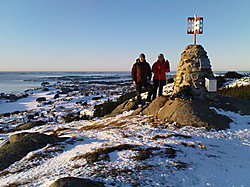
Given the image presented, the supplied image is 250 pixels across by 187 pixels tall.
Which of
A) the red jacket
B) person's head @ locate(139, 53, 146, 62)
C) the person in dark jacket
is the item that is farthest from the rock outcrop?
person's head @ locate(139, 53, 146, 62)

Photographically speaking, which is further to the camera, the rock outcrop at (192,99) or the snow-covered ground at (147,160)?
the rock outcrop at (192,99)

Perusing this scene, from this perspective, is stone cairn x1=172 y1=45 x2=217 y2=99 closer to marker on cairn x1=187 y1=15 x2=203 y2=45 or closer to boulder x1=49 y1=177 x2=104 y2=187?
marker on cairn x1=187 y1=15 x2=203 y2=45

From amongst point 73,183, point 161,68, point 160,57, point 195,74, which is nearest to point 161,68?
point 161,68

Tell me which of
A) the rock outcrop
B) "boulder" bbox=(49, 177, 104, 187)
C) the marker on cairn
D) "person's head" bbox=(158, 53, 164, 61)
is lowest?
"boulder" bbox=(49, 177, 104, 187)

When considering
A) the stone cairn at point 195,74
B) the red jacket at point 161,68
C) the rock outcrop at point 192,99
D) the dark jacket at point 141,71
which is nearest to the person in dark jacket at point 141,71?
the dark jacket at point 141,71

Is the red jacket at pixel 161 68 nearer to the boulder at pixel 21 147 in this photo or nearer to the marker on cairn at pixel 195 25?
the marker on cairn at pixel 195 25

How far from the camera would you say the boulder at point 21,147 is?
4.07 metres

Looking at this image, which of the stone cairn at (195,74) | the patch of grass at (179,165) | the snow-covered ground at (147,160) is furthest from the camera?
the stone cairn at (195,74)

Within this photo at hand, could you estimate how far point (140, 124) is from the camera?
255 inches

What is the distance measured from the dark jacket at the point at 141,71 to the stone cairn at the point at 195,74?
1.56 metres

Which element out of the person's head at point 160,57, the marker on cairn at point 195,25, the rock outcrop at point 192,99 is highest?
the marker on cairn at point 195,25

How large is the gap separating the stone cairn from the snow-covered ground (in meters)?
2.35

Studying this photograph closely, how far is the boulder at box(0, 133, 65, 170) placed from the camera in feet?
13.4

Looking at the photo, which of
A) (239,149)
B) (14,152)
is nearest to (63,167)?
(14,152)
